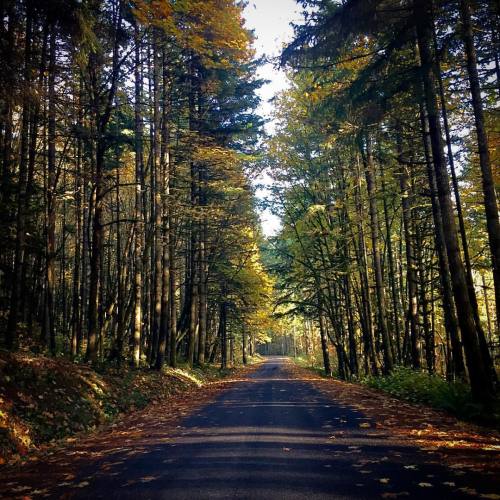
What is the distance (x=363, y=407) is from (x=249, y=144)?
1684 cm

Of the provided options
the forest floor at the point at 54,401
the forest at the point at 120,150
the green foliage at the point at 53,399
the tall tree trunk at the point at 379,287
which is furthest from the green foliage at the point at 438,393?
the forest at the point at 120,150

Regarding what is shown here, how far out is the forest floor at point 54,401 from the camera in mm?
6777

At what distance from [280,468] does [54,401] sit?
19.0 ft

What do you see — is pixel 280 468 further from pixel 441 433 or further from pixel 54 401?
pixel 54 401

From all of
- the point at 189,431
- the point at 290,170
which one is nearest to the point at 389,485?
the point at 189,431

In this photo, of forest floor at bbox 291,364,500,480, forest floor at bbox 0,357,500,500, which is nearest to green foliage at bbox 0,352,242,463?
forest floor at bbox 0,357,500,500

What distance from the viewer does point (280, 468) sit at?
4.97 meters

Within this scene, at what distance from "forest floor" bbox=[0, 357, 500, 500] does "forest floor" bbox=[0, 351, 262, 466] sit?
1.47ft

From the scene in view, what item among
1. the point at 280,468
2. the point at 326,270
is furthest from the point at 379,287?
the point at 280,468

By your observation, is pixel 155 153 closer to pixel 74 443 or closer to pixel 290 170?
pixel 290 170

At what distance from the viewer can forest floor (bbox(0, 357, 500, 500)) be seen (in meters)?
4.27

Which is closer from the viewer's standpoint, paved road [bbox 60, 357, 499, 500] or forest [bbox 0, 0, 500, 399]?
paved road [bbox 60, 357, 499, 500]

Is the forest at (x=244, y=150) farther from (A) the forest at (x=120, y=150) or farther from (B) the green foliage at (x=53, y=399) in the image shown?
(B) the green foliage at (x=53, y=399)

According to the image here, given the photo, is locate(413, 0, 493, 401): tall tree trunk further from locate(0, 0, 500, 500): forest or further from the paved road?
the paved road
